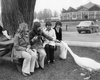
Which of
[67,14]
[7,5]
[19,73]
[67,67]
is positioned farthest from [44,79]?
[67,14]

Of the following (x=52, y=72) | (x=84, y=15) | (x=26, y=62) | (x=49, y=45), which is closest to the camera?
(x=26, y=62)

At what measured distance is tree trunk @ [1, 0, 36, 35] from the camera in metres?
5.63

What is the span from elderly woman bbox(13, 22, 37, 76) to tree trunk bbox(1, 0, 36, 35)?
174 centimetres

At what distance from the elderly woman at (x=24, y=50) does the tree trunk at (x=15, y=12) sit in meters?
1.74

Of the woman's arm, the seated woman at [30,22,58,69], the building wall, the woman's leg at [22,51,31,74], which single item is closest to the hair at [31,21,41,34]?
the seated woman at [30,22,58,69]

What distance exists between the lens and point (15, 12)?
5.71 meters

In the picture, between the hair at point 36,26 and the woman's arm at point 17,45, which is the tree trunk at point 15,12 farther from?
the woman's arm at point 17,45

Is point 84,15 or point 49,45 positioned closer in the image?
point 49,45

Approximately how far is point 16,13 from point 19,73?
2396mm

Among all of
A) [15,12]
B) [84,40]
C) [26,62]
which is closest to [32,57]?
[26,62]

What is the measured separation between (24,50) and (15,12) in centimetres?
207

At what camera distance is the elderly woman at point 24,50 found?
4.12m

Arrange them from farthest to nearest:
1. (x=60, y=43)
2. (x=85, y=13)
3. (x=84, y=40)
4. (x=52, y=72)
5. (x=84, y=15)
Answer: (x=84, y=15), (x=85, y=13), (x=84, y=40), (x=60, y=43), (x=52, y=72)

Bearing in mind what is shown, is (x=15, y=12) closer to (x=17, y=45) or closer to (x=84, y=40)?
(x=17, y=45)
